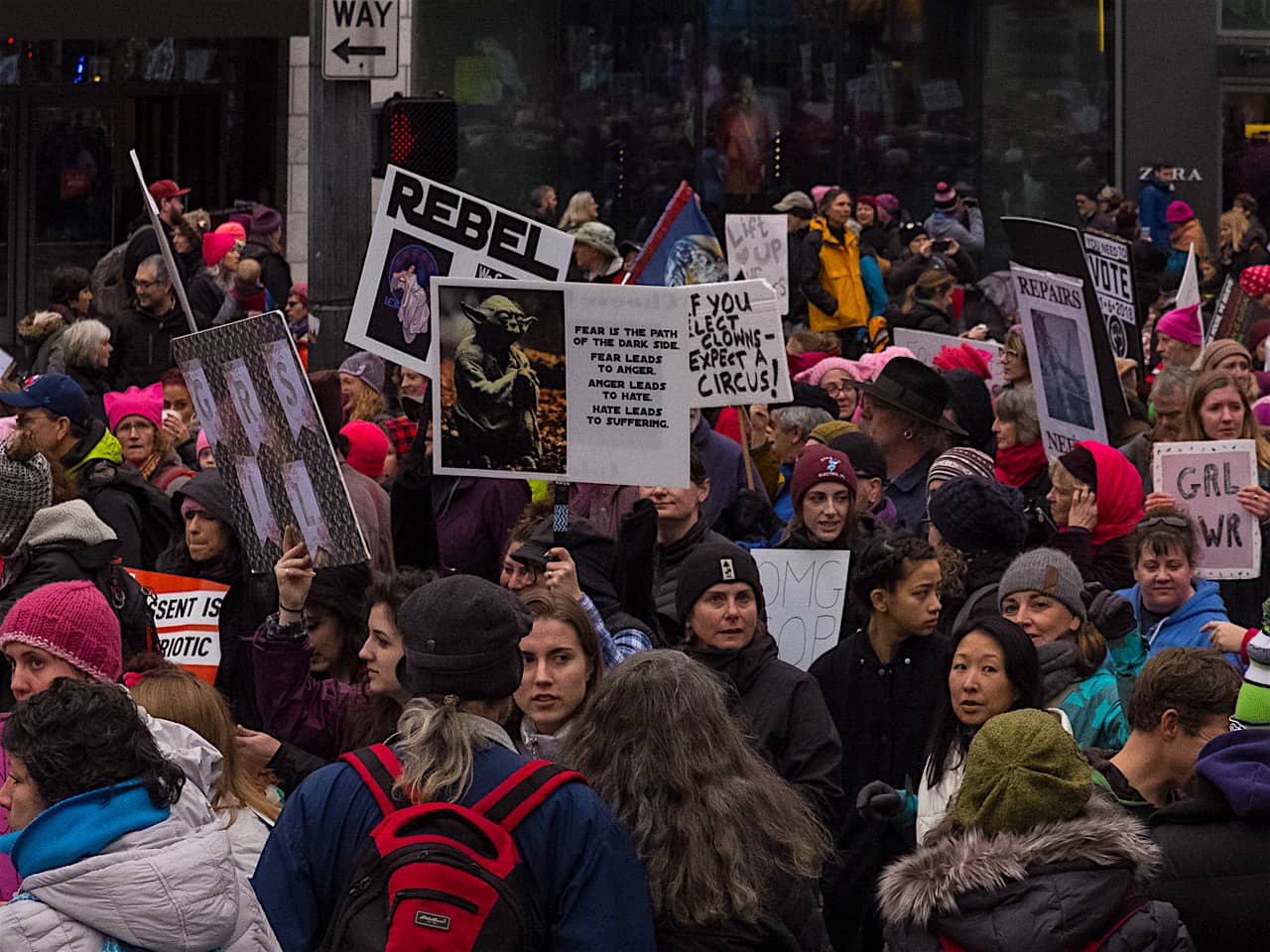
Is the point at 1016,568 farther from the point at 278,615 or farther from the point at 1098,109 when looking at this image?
the point at 1098,109

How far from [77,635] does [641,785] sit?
5.41ft

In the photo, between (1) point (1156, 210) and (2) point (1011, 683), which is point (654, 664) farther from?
(1) point (1156, 210)

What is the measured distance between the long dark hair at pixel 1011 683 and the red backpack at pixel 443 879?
1.99 meters

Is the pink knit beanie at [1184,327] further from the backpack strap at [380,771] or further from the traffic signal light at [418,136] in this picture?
the backpack strap at [380,771]

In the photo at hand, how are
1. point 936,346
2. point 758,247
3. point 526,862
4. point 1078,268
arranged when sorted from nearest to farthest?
point 526,862, point 1078,268, point 936,346, point 758,247

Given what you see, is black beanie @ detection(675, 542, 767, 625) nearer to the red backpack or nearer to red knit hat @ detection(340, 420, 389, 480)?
the red backpack

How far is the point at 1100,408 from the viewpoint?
8969 millimetres

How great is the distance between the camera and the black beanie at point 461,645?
394cm

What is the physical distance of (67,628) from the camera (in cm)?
521

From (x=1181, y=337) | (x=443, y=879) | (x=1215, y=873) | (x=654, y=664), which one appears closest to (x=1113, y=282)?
(x=1181, y=337)

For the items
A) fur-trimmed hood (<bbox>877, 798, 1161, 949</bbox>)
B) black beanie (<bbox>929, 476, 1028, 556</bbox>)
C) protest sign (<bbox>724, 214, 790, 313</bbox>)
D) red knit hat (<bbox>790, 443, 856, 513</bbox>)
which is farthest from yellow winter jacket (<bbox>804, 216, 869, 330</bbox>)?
fur-trimmed hood (<bbox>877, 798, 1161, 949</bbox>)

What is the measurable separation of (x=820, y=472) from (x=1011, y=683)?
6.45ft

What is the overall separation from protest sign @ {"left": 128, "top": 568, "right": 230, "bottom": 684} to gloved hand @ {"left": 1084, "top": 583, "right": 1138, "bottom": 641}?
266 centimetres

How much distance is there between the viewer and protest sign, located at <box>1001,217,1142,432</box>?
908 cm
